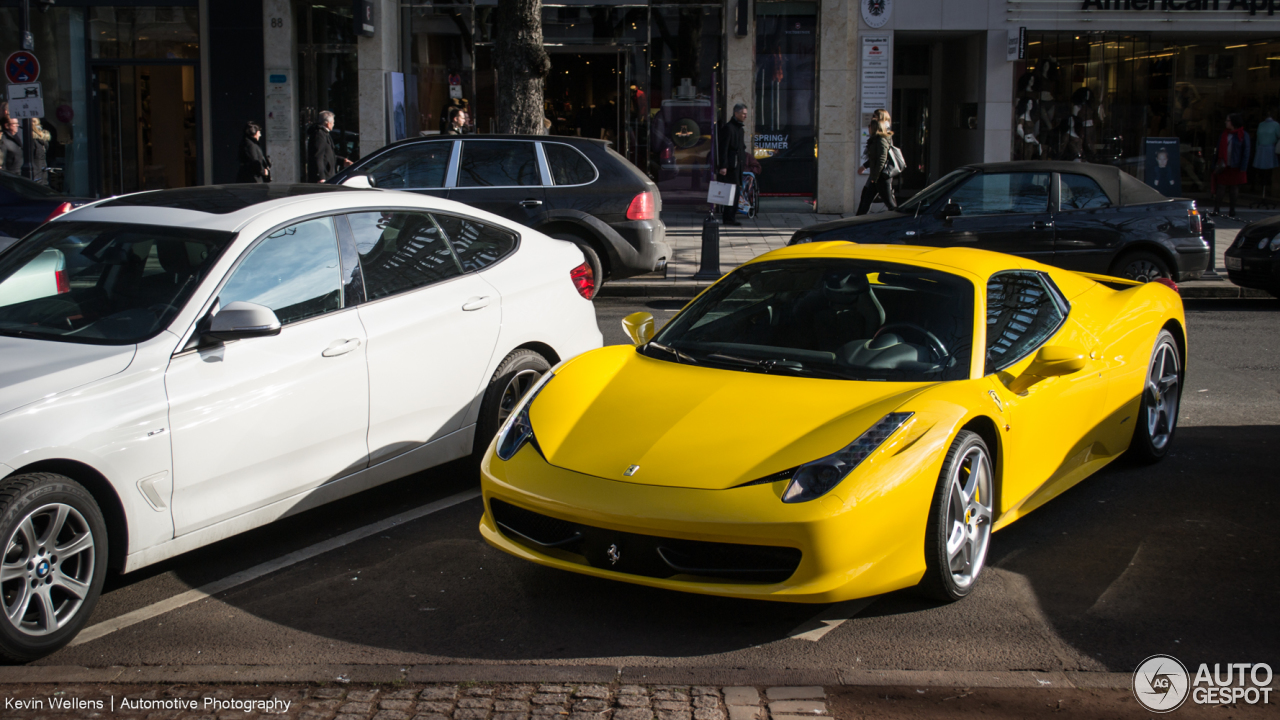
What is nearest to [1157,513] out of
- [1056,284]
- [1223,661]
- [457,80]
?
[1056,284]

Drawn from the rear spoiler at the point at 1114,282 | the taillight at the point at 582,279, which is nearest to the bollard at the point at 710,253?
the taillight at the point at 582,279

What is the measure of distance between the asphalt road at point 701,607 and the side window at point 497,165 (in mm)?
6868

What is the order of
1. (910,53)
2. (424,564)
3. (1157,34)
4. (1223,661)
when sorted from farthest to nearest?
(910,53), (1157,34), (424,564), (1223,661)

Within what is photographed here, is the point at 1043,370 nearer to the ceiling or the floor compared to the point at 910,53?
nearer to the floor

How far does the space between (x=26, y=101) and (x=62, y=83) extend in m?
7.83

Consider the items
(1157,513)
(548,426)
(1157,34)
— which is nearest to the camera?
(548,426)

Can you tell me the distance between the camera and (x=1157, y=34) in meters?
22.0

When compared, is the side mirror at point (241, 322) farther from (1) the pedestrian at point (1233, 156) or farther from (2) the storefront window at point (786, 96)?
(1) the pedestrian at point (1233, 156)

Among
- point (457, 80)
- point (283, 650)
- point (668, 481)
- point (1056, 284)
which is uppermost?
point (457, 80)

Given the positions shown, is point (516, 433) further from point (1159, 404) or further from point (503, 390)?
point (1159, 404)

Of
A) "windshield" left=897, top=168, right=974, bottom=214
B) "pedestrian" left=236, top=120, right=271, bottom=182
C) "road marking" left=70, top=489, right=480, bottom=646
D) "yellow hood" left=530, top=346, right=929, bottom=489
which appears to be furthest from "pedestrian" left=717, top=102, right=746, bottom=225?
"yellow hood" left=530, top=346, right=929, bottom=489

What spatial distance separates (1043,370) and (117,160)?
22223mm

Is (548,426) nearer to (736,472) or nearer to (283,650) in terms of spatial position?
(736,472)

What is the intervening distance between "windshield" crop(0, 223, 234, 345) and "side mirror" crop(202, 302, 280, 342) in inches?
8.0
